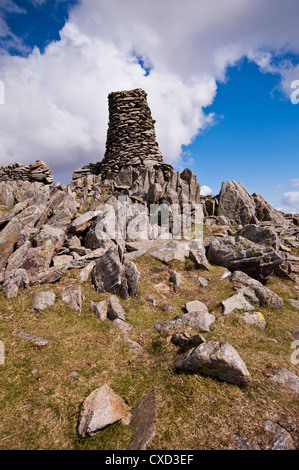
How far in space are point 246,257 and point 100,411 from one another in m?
15.8

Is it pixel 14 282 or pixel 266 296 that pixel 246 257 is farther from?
pixel 14 282

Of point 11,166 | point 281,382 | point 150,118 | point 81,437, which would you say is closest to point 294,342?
point 281,382

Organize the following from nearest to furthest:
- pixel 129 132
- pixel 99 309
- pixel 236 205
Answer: pixel 99 309
pixel 236 205
pixel 129 132

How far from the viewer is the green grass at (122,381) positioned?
5.73 meters

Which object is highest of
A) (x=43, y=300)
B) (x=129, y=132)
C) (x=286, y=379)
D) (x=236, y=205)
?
(x=129, y=132)

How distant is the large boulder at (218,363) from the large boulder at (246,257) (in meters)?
12.0

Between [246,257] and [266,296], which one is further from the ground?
[246,257]

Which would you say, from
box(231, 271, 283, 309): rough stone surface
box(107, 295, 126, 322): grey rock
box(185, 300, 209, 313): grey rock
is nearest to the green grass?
box(107, 295, 126, 322): grey rock

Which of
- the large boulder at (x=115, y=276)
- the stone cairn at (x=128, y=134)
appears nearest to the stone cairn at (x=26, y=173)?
the stone cairn at (x=128, y=134)

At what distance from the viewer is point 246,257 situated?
18484 millimetres

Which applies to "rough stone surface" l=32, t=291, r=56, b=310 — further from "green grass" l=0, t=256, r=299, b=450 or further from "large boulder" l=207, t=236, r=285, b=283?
"large boulder" l=207, t=236, r=285, b=283

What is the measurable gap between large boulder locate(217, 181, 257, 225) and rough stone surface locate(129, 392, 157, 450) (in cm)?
2946

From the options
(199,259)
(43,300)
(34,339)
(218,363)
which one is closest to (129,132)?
(199,259)
